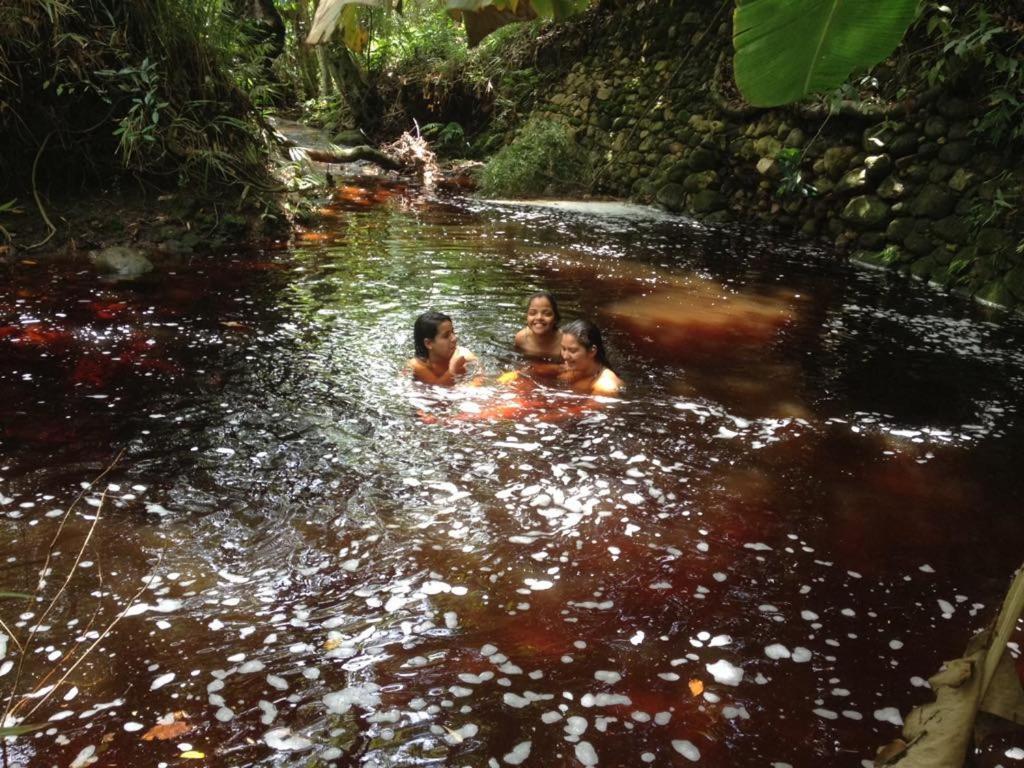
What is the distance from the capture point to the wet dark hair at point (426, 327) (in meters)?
5.80

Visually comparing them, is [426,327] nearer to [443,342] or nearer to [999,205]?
[443,342]

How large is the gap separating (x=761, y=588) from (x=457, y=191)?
13247mm

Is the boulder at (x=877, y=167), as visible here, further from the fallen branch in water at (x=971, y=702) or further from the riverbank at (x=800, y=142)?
the fallen branch in water at (x=971, y=702)

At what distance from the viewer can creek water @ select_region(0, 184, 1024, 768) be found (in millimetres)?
2736

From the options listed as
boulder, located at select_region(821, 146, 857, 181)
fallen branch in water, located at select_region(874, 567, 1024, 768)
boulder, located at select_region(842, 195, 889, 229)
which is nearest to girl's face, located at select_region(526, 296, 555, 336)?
fallen branch in water, located at select_region(874, 567, 1024, 768)

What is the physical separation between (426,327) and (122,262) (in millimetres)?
4333

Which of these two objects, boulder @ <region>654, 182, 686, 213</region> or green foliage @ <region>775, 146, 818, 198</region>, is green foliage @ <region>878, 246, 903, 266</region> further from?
boulder @ <region>654, 182, 686, 213</region>

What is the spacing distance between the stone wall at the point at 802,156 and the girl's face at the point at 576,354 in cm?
188

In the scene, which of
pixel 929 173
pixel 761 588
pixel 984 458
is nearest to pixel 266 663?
pixel 761 588

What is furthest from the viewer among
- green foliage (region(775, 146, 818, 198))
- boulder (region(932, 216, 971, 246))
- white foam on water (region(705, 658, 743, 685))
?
green foliage (region(775, 146, 818, 198))

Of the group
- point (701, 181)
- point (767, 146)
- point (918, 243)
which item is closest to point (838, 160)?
point (767, 146)

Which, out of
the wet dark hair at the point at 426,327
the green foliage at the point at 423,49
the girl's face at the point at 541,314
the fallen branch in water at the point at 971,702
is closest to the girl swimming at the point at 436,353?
the wet dark hair at the point at 426,327

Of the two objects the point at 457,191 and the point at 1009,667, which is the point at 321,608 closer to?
the point at 1009,667

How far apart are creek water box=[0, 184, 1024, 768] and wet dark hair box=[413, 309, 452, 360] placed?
30 cm
